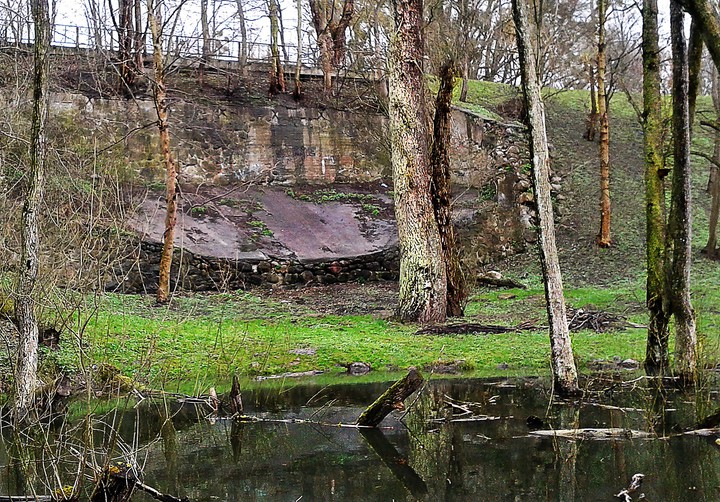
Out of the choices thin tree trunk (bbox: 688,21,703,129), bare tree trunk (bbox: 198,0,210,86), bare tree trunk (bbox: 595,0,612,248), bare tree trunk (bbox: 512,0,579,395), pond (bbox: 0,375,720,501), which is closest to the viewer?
pond (bbox: 0,375,720,501)

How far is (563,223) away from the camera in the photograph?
22.4 m

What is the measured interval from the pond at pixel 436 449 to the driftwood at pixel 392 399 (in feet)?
0.59

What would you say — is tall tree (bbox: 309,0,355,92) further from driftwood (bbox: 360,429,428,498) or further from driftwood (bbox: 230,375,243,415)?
driftwood (bbox: 360,429,428,498)

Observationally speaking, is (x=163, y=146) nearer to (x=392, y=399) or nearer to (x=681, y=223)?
(x=392, y=399)

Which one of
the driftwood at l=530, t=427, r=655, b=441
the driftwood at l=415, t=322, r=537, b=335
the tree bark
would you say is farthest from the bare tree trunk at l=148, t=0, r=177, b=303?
the tree bark

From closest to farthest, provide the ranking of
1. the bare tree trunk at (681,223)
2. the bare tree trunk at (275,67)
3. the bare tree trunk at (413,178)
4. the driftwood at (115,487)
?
the driftwood at (115,487) < the bare tree trunk at (681,223) < the bare tree trunk at (413,178) < the bare tree trunk at (275,67)

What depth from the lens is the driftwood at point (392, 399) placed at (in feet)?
23.0

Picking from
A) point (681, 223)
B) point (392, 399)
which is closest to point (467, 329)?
point (681, 223)

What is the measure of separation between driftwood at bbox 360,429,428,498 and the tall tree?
65.4 feet

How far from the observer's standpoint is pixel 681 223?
321 inches

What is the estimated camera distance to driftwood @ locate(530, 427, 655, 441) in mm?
6750

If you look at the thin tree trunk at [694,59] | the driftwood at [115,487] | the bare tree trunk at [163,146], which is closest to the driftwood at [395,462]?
the driftwood at [115,487]

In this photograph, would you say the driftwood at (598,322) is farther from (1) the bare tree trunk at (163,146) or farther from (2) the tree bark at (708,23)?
(1) the bare tree trunk at (163,146)

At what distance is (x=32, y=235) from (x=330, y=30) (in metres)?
20.4
